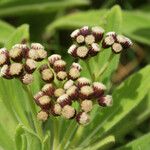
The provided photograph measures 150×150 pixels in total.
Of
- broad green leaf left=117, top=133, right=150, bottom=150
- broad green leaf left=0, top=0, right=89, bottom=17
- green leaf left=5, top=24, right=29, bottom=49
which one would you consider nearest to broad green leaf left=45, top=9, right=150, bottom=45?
broad green leaf left=0, top=0, right=89, bottom=17

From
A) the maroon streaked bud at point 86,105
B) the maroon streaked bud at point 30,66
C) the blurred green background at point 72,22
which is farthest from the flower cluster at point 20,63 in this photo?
the blurred green background at point 72,22

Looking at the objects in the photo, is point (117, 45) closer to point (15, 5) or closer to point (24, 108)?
point (24, 108)

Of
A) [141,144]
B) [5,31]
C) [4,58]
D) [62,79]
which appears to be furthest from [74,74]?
[5,31]

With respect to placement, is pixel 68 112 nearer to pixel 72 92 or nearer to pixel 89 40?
pixel 72 92

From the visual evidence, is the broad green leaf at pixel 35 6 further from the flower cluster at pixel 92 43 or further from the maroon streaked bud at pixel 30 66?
the maroon streaked bud at pixel 30 66

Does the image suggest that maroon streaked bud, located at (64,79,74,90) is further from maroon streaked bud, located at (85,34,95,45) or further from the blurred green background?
the blurred green background
